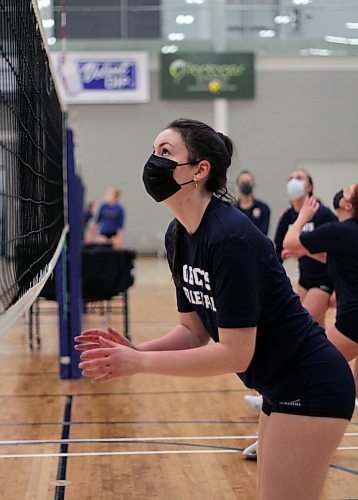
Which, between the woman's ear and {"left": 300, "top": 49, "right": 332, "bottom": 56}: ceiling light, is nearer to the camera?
the woman's ear

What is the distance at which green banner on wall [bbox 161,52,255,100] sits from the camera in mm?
22297

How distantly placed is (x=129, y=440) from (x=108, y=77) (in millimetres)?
17377

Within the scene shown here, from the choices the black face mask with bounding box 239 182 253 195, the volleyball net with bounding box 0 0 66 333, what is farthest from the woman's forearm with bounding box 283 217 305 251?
the black face mask with bounding box 239 182 253 195

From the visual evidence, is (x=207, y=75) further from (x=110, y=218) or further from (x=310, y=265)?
(x=310, y=265)

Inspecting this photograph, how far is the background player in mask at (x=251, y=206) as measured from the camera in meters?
10.1

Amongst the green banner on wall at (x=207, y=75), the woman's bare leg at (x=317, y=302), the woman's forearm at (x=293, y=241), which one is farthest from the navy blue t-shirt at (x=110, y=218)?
the woman's forearm at (x=293, y=241)

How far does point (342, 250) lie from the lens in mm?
5379

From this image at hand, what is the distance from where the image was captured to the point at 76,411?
21.6 ft

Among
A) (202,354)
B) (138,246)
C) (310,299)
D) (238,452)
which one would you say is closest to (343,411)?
(202,354)

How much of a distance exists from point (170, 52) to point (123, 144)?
2.58m

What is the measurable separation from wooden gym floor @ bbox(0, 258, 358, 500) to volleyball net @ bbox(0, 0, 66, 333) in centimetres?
117

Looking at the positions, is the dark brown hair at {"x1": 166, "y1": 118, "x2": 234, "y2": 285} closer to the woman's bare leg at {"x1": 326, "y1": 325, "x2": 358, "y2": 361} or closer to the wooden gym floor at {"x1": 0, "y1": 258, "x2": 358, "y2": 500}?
the wooden gym floor at {"x1": 0, "y1": 258, "x2": 358, "y2": 500}

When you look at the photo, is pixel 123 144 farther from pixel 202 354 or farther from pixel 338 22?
pixel 202 354

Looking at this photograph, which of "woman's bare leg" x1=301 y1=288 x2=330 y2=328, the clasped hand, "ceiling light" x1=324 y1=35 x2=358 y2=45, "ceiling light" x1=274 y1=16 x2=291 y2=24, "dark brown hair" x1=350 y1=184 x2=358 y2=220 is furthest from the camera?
"ceiling light" x1=324 y1=35 x2=358 y2=45
